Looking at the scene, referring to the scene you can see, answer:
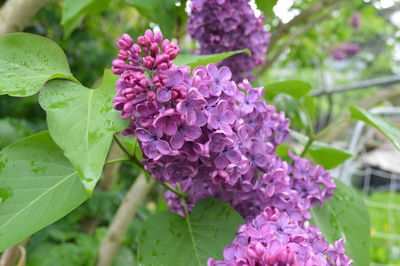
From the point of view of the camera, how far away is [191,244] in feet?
1.75

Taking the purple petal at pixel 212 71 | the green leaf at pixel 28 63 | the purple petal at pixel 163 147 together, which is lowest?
the purple petal at pixel 163 147

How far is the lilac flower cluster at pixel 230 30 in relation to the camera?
0.72 m

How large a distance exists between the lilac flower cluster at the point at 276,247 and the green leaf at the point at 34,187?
0.63 ft

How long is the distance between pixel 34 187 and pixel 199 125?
0.74 feet

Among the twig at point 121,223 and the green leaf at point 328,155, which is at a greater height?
the green leaf at point 328,155

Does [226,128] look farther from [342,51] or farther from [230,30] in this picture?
[342,51]

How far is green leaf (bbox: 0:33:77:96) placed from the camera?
45cm

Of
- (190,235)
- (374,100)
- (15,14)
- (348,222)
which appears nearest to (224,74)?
(190,235)

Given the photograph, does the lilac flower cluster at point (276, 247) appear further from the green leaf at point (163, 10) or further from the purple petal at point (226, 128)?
the green leaf at point (163, 10)

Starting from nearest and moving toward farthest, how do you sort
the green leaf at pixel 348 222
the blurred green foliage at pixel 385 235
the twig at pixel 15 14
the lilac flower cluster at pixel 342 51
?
the green leaf at pixel 348 222, the twig at pixel 15 14, the blurred green foliage at pixel 385 235, the lilac flower cluster at pixel 342 51

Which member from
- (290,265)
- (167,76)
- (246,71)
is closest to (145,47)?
(167,76)

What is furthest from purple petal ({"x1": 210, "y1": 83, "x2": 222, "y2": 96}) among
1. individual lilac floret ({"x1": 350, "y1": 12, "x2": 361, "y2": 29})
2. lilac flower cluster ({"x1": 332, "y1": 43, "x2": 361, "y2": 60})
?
lilac flower cluster ({"x1": 332, "y1": 43, "x2": 361, "y2": 60})

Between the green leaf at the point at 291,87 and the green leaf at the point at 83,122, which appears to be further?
the green leaf at the point at 291,87

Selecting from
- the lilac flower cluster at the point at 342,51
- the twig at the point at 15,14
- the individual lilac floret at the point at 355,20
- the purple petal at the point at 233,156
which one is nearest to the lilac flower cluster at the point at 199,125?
the purple petal at the point at 233,156
